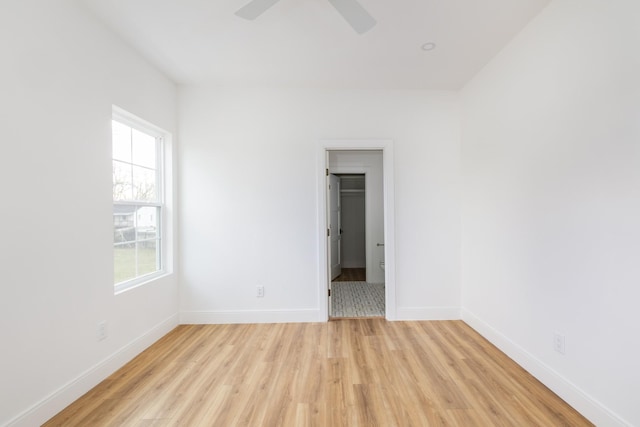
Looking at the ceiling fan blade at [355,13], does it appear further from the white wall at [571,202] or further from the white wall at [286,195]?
the white wall at [286,195]

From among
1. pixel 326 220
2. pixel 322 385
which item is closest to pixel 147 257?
pixel 326 220

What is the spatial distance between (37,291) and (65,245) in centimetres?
31

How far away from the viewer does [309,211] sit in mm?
3260

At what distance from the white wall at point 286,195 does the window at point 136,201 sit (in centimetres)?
28

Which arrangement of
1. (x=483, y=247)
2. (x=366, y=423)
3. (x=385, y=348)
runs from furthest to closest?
(x=483, y=247), (x=385, y=348), (x=366, y=423)

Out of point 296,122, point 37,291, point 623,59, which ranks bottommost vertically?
point 37,291

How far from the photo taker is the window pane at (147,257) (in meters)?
2.74

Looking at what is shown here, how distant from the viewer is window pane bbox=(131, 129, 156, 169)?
2.68 m

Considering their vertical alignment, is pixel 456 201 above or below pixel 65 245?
above

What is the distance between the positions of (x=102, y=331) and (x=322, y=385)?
173 cm

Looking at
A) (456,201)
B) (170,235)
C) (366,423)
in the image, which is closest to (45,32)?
(170,235)

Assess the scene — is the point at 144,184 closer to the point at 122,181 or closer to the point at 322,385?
the point at 122,181

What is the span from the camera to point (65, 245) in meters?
1.85

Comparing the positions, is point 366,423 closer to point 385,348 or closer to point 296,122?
point 385,348
